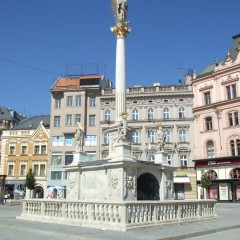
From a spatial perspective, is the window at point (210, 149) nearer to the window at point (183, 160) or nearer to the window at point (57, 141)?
the window at point (183, 160)

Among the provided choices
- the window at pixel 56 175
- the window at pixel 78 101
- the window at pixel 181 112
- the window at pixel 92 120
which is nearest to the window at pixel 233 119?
the window at pixel 181 112

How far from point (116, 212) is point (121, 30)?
1181 centimetres

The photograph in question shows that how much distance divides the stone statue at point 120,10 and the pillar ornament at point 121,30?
1.39 ft

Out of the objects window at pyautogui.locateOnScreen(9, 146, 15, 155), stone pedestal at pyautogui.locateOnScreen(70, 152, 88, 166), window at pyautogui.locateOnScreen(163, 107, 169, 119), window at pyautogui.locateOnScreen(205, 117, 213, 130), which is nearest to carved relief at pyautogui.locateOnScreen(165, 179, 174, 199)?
stone pedestal at pyautogui.locateOnScreen(70, 152, 88, 166)

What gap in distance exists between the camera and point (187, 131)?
47.0 meters

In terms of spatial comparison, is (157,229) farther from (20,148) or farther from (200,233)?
(20,148)

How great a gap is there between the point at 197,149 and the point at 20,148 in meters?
26.3

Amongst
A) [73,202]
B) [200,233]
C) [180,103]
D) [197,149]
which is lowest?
[200,233]

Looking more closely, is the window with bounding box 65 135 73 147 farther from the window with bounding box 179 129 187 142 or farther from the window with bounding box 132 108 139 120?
the window with bounding box 179 129 187 142

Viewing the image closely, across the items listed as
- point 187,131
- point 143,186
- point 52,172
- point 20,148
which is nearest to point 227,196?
point 187,131

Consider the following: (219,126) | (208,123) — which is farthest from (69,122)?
(219,126)

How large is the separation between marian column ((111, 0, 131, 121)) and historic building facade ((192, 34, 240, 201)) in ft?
86.6

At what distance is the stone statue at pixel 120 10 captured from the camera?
67.8ft

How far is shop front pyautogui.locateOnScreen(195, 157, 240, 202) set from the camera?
134 ft
